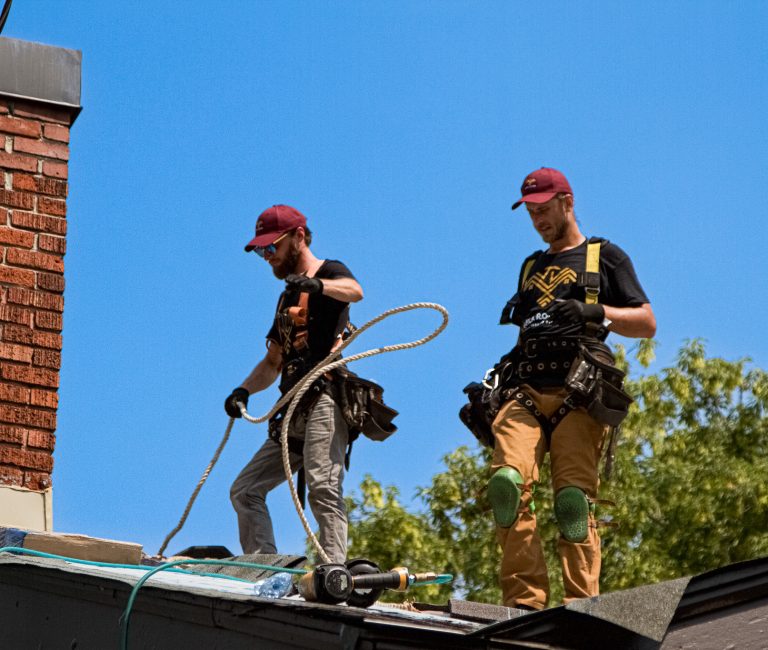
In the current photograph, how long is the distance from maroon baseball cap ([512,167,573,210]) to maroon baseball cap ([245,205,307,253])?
1.19 metres

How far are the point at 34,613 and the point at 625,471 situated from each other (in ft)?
45.3

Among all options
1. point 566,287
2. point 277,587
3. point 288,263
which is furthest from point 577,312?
point 277,587

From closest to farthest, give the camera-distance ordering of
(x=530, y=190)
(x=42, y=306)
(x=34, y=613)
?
(x=34, y=613) < (x=530, y=190) < (x=42, y=306)

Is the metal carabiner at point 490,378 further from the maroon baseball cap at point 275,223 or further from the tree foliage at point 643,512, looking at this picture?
the tree foliage at point 643,512

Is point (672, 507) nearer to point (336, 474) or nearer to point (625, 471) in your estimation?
point (625, 471)

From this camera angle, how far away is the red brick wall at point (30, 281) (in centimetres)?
797

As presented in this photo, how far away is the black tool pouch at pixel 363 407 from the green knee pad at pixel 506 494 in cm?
104

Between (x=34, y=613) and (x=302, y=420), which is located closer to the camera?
(x=34, y=613)

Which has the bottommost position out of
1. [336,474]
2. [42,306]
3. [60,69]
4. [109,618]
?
[109,618]

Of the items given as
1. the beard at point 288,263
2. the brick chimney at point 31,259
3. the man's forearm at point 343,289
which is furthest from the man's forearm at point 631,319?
the brick chimney at point 31,259

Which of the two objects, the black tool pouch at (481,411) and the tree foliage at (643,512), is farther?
the tree foliage at (643,512)

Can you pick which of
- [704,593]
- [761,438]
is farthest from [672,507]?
[704,593]

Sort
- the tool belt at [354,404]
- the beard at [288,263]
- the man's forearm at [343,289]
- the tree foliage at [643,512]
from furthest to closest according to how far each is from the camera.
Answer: the tree foliage at [643,512]
the beard at [288,263]
the tool belt at [354,404]
the man's forearm at [343,289]

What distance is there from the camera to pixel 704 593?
366 centimetres
